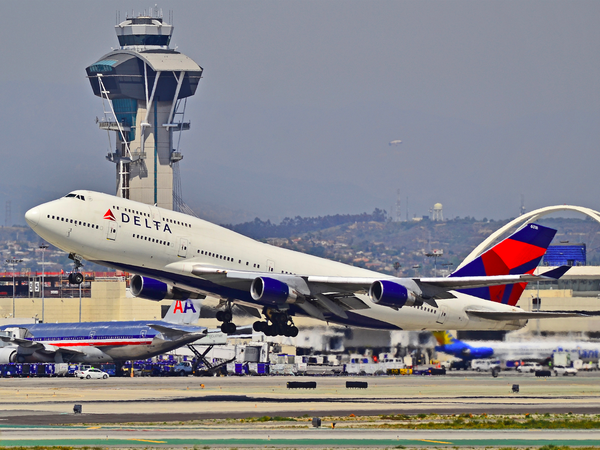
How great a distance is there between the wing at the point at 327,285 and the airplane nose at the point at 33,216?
25.7 feet

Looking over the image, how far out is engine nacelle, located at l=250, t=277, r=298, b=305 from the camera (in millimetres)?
52250

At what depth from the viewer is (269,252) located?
57.4 metres

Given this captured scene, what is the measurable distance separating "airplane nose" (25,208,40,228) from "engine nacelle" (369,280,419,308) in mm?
19332

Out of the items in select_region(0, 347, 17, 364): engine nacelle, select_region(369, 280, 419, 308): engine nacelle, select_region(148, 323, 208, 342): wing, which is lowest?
select_region(0, 347, 17, 364): engine nacelle

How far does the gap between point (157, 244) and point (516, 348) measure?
38.8 metres

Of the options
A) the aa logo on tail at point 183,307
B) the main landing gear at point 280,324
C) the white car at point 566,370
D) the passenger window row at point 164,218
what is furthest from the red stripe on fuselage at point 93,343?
the passenger window row at point 164,218

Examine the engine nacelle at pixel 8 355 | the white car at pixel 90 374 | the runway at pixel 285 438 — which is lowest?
the runway at pixel 285 438

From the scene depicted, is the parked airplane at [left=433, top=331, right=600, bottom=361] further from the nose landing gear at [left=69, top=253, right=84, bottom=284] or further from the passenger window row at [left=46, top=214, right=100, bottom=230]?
the passenger window row at [left=46, top=214, right=100, bottom=230]

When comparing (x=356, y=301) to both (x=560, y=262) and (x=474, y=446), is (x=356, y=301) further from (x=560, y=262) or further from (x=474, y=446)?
(x=560, y=262)

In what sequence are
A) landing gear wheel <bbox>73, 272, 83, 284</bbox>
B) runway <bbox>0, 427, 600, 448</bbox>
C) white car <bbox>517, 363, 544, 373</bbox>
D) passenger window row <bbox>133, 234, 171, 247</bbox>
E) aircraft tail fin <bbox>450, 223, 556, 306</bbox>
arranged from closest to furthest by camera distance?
runway <bbox>0, 427, 600, 448</bbox>
passenger window row <bbox>133, 234, 171, 247</bbox>
landing gear wheel <bbox>73, 272, 83, 284</bbox>
aircraft tail fin <bbox>450, 223, 556, 306</bbox>
white car <bbox>517, 363, 544, 373</bbox>

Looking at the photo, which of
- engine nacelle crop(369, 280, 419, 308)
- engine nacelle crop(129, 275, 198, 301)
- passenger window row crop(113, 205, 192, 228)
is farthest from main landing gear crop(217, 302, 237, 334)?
engine nacelle crop(369, 280, 419, 308)

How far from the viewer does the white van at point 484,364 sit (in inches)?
3226

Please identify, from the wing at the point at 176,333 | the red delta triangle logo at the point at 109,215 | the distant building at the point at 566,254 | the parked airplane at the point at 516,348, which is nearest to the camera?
the red delta triangle logo at the point at 109,215

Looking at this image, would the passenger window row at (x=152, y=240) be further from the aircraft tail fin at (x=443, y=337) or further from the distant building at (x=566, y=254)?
the distant building at (x=566, y=254)
